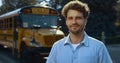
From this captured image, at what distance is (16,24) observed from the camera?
16797mm

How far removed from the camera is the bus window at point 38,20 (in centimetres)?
1590

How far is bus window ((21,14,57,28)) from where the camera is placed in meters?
15.9

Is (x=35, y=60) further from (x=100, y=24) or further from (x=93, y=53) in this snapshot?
(x=100, y=24)

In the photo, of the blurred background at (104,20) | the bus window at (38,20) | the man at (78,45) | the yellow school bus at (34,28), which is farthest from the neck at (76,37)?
the blurred background at (104,20)

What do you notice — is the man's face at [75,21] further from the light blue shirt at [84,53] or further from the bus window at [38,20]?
the bus window at [38,20]

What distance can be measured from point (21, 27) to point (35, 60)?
1697mm

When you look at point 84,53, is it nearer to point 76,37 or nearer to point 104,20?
point 76,37

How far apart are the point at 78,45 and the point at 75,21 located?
0.23m

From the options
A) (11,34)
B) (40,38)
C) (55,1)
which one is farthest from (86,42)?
(55,1)

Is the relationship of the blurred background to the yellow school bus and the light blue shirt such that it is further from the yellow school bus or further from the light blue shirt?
the light blue shirt

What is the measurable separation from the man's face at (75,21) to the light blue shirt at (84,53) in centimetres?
12

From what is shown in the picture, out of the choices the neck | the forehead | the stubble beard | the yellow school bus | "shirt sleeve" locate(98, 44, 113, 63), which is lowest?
the yellow school bus

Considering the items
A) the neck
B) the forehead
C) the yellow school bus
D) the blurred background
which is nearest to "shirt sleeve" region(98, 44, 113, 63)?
the neck

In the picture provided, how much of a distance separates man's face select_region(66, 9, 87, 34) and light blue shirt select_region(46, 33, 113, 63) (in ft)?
0.39
